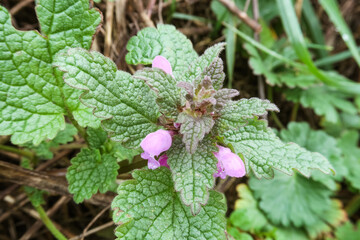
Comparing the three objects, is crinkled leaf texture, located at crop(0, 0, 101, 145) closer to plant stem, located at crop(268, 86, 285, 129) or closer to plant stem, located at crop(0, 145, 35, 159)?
plant stem, located at crop(0, 145, 35, 159)

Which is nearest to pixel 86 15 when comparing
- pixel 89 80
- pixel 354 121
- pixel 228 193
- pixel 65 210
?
pixel 89 80

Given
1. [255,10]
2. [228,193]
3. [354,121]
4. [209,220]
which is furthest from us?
[354,121]

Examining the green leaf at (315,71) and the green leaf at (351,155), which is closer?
the green leaf at (315,71)

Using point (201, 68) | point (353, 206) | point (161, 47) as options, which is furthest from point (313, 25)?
point (201, 68)

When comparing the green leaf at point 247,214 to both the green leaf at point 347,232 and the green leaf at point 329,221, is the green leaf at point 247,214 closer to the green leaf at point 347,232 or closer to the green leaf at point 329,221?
the green leaf at point 329,221

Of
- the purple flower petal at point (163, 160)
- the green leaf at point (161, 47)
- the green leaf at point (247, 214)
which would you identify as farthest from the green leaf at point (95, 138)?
the green leaf at point (247, 214)

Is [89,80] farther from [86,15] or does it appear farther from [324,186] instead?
[324,186]

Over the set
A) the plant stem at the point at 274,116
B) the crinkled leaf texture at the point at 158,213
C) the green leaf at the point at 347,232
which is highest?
the crinkled leaf texture at the point at 158,213
